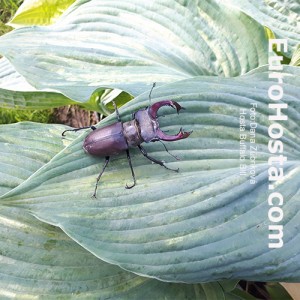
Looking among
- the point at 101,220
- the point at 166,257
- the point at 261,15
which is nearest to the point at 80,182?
the point at 101,220

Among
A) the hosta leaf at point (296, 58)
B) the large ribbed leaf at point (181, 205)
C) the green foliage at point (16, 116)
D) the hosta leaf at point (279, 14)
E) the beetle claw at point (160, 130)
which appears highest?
the hosta leaf at point (279, 14)

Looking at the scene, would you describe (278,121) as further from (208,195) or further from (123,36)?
(123,36)

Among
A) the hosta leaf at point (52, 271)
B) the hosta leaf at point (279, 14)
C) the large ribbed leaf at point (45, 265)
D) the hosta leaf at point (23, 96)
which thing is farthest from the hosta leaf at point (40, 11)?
the hosta leaf at point (52, 271)

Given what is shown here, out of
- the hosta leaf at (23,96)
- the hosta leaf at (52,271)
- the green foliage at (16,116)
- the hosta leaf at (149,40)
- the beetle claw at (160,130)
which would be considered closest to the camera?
the beetle claw at (160,130)

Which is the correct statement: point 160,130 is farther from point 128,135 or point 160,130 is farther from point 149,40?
point 149,40

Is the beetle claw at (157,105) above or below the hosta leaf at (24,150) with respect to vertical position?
above

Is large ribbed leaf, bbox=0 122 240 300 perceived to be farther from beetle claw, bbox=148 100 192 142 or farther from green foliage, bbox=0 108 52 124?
green foliage, bbox=0 108 52 124

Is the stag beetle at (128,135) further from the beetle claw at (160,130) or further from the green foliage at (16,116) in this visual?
the green foliage at (16,116)
